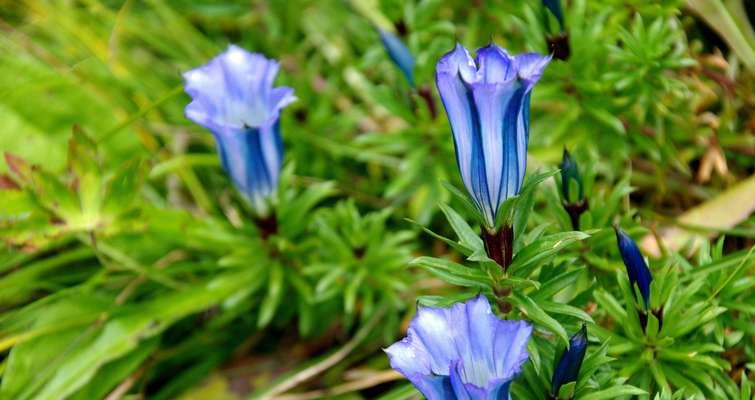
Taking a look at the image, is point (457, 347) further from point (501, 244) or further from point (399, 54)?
point (399, 54)

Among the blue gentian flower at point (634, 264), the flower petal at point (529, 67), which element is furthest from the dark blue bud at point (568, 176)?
the flower petal at point (529, 67)

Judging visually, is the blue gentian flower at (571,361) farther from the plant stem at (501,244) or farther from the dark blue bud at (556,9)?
the dark blue bud at (556,9)

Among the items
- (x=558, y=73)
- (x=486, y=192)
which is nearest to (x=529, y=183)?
(x=486, y=192)

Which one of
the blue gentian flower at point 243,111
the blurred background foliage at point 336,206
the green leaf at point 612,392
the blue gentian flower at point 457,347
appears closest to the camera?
the blue gentian flower at point 457,347

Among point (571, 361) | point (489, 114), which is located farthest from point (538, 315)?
point (489, 114)

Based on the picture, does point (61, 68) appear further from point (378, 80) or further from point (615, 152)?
point (615, 152)

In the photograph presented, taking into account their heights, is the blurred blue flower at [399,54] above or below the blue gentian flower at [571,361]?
above
